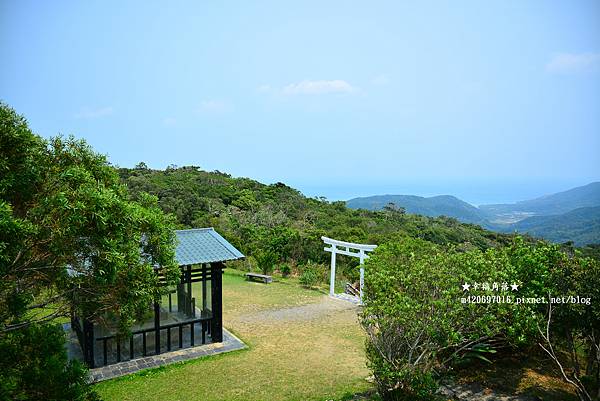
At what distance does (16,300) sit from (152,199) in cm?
200

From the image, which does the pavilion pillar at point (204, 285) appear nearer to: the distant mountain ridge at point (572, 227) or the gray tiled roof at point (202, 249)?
the gray tiled roof at point (202, 249)

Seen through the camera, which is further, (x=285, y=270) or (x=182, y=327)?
(x=285, y=270)

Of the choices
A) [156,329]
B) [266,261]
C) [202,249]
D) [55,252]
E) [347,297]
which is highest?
[55,252]

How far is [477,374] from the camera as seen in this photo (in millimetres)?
7043

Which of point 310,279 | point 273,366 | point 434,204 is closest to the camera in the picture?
point 273,366

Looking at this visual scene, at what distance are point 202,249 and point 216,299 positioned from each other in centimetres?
113

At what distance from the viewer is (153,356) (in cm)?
822

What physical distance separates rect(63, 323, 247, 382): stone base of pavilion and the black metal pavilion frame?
13 centimetres

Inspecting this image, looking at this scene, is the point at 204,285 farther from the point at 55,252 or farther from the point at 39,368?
the point at 55,252

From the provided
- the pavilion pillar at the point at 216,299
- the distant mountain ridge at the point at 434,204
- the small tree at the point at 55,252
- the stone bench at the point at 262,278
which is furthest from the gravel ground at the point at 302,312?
the distant mountain ridge at the point at 434,204

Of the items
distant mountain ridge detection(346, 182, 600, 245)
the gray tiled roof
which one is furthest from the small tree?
distant mountain ridge detection(346, 182, 600, 245)

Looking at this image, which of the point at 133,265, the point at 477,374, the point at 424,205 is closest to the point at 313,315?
the point at 477,374

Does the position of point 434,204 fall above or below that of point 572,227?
above

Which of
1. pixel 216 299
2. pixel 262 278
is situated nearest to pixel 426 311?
pixel 216 299
